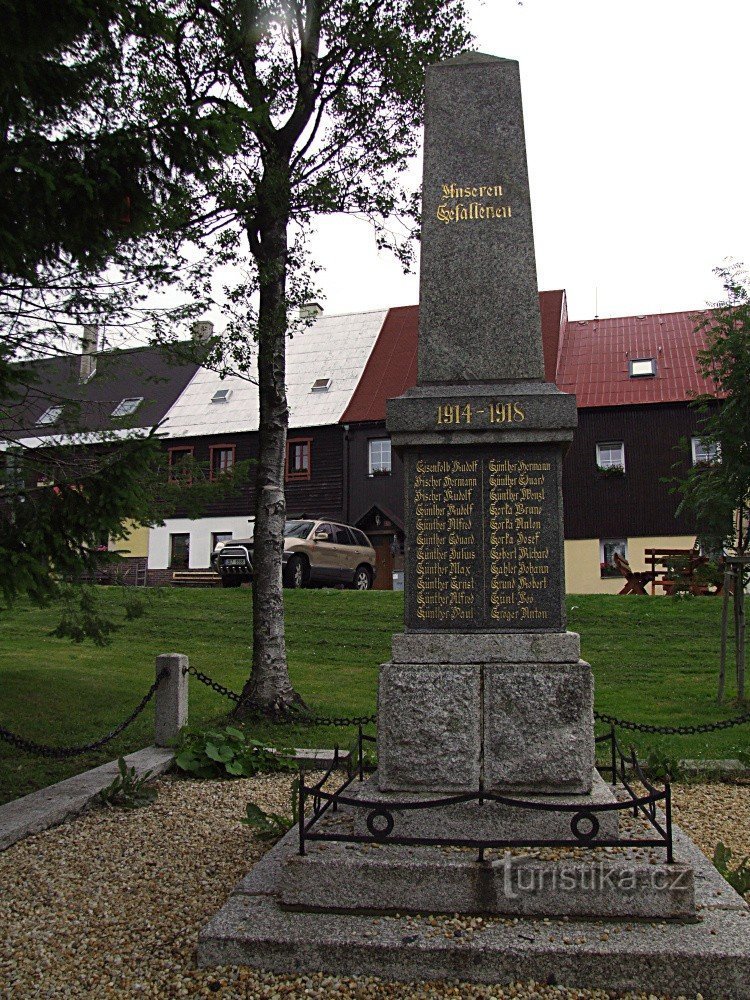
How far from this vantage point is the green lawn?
8.80 metres

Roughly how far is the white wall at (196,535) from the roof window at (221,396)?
4.38 metres

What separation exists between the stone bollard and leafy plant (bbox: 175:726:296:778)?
0.21 m

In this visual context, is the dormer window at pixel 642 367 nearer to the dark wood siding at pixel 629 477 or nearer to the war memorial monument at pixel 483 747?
the dark wood siding at pixel 629 477

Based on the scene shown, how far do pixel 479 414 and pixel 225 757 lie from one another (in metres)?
4.35

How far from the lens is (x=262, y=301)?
10.2 m

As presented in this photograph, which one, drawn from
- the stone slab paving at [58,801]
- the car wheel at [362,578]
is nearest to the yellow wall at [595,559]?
the car wheel at [362,578]

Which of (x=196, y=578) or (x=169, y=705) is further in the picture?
(x=196, y=578)

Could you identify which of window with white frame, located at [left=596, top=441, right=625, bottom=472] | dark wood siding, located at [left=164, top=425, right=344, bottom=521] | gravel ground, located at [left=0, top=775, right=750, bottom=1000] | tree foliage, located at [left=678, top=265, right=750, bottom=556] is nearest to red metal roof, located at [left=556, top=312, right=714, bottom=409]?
window with white frame, located at [left=596, top=441, right=625, bottom=472]

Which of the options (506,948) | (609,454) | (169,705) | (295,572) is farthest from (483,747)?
(609,454)

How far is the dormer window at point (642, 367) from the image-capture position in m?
25.2

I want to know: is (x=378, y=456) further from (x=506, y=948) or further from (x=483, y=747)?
(x=506, y=948)

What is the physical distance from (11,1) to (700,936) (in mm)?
6496

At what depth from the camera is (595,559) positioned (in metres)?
24.4

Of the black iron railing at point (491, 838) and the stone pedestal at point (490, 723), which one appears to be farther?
the stone pedestal at point (490, 723)
